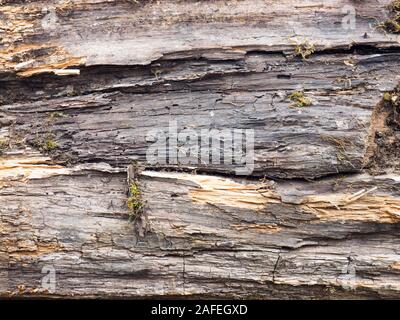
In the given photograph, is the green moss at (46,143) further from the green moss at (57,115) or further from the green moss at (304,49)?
the green moss at (304,49)

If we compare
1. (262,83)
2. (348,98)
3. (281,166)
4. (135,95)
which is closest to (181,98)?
(135,95)

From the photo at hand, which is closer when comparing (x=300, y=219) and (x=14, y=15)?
(x=300, y=219)

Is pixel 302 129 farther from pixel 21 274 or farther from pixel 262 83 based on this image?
pixel 21 274

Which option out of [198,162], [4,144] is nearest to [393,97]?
[198,162]

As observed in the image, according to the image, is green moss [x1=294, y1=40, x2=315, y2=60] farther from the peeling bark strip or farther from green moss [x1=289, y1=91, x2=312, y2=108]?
green moss [x1=289, y1=91, x2=312, y2=108]

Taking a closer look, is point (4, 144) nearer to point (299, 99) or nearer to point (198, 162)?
point (198, 162)

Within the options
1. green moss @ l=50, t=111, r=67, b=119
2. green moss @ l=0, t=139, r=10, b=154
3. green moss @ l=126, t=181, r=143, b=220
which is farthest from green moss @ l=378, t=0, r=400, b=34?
green moss @ l=0, t=139, r=10, b=154
